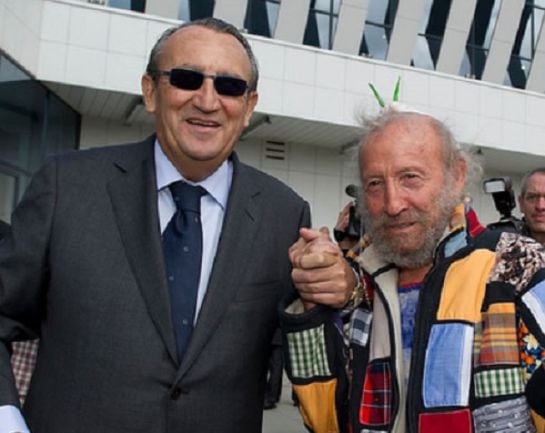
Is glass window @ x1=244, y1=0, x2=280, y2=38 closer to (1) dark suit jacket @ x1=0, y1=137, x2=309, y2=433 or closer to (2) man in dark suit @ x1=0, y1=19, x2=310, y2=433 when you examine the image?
(2) man in dark suit @ x1=0, y1=19, x2=310, y2=433

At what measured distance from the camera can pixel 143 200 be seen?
1.93 meters

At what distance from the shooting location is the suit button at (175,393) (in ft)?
5.84

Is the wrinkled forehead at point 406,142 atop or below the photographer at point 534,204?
below

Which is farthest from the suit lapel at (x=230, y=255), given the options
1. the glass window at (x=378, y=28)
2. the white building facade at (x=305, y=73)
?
the glass window at (x=378, y=28)

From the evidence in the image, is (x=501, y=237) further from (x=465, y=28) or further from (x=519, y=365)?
(x=465, y=28)

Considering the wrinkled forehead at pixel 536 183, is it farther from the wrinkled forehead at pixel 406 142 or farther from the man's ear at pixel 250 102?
the man's ear at pixel 250 102

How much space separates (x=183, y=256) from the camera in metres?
1.90

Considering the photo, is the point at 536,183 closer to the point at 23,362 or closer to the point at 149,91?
the point at 149,91

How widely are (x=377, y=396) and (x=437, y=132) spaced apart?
799 millimetres

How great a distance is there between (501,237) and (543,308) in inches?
9.5

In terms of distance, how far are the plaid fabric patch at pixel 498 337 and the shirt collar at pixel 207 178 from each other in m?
0.89

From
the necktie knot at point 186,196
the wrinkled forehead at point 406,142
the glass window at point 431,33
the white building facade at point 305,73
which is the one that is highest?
the glass window at point 431,33

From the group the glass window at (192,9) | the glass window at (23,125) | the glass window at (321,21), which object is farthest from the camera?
the glass window at (321,21)

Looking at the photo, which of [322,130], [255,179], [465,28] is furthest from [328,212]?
[255,179]
